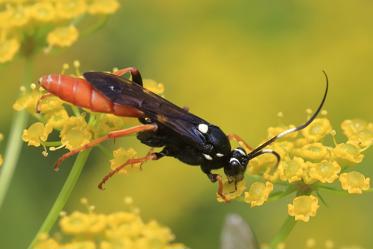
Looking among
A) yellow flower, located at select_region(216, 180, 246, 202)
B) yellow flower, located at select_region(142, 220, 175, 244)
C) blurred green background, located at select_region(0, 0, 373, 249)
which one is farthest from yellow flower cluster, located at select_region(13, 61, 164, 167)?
blurred green background, located at select_region(0, 0, 373, 249)

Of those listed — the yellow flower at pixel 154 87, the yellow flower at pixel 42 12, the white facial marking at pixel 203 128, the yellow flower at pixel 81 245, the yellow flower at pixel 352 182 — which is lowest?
the yellow flower at pixel 352 182

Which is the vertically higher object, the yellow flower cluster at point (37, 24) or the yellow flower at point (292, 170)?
the yellow flower cluster at point (37, 24)

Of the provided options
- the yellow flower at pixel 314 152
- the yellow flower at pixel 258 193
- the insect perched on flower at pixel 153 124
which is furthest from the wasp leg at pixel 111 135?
the yellow flower at pixel 314 152

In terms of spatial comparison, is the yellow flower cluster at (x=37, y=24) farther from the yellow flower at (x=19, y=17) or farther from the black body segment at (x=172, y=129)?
the black body segment at (x=172, y=129)

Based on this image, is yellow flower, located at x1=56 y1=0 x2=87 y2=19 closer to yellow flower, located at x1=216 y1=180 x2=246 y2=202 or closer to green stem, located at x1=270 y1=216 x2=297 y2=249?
yellow flower, located at x1=216 y1=180 x2=246 y2=202

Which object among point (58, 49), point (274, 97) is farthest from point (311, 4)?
point (58, 49)
